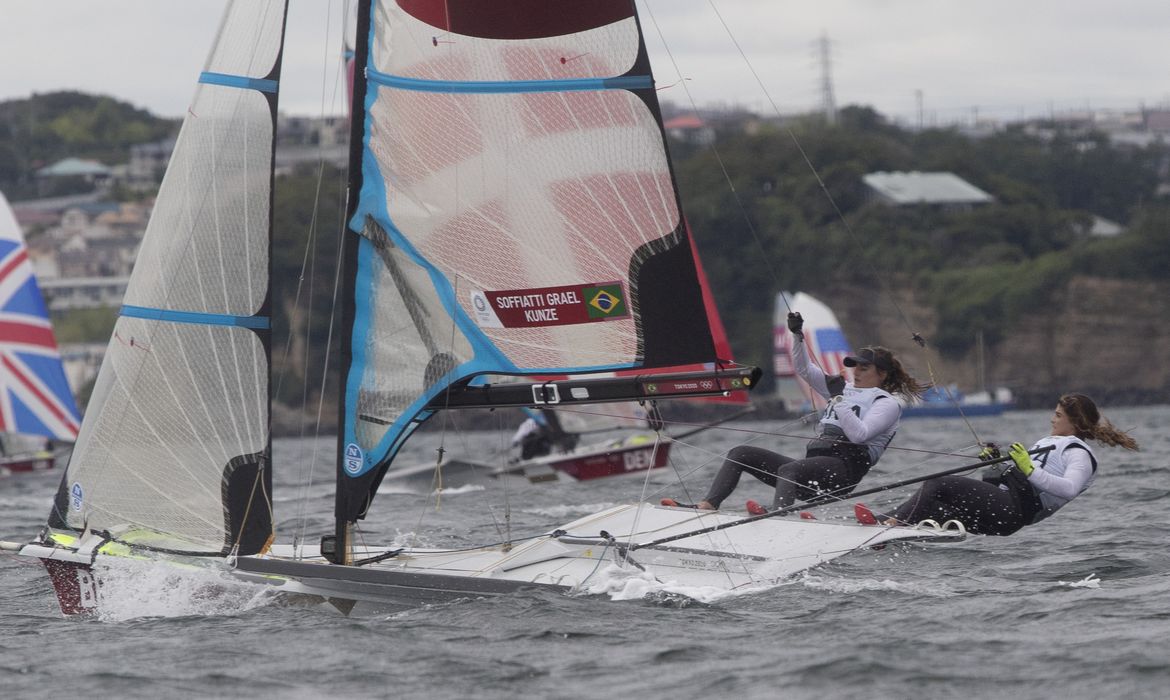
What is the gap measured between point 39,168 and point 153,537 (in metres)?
111

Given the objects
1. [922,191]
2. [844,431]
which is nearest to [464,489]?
[844,431]

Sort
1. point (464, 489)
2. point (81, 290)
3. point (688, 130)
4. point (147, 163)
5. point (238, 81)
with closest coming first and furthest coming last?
point (238, 81)
point (464, 489)
point (81, 290)
point (688, 130)
point (147, 163)

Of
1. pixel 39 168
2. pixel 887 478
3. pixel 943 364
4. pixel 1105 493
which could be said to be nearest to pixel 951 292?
pixel 943 364

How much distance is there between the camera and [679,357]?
8.59m

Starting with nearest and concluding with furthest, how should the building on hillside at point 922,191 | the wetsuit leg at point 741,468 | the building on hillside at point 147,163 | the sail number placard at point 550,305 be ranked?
the sail number placard at point 550,305, the wetsuit leg at point 741,468, the building on hillside at point 922,191, the building on hillside at point 147,163

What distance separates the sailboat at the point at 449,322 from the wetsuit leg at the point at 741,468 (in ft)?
0.63

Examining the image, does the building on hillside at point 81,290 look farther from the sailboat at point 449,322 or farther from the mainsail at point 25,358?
the sailboat at point 449,322

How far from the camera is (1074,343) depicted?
196 ft

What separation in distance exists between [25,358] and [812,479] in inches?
681

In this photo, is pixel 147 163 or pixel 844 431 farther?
pixel 147 163

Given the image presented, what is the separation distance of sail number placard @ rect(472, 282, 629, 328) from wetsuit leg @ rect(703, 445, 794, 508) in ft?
3.14

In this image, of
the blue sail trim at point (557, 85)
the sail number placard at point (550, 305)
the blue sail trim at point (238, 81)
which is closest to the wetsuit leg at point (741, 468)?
the sail number placard at point (550, 305)

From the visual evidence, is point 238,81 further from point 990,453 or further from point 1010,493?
point 1010,493

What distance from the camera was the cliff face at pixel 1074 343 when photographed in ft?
194
